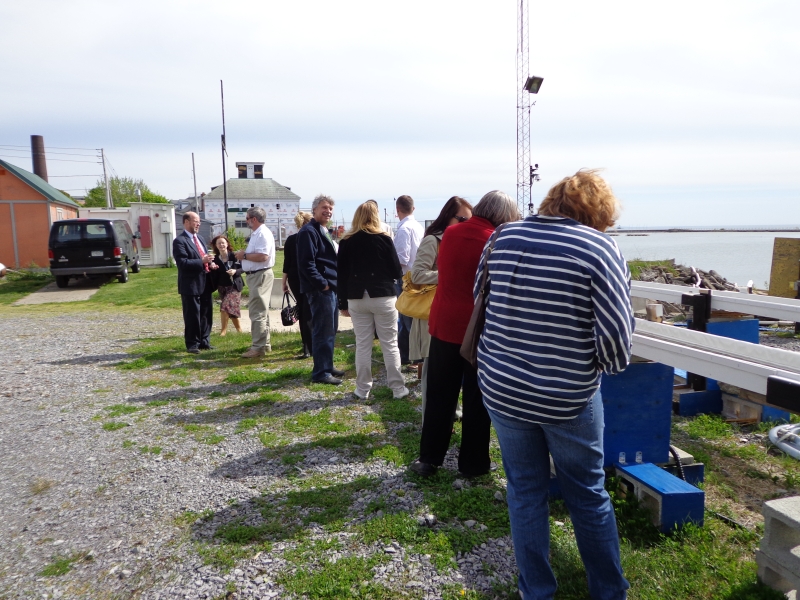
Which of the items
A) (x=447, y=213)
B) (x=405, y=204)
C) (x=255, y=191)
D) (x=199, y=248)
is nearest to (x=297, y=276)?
(x=405, y=204)

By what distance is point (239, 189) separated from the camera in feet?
229

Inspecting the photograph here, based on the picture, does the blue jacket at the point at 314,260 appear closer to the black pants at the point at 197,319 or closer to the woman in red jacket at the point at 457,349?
the woman in red jacket at the point at 457,349

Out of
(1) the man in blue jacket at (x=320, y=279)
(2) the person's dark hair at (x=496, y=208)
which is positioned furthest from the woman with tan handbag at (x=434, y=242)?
(1) the man in blue jacket at (x=320, y=279)

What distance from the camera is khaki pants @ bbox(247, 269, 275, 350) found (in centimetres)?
754

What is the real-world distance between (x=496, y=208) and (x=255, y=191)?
227ft

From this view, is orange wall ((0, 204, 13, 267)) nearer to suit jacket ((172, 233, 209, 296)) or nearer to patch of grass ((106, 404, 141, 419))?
suit jacket ((172, 233, 209, 296))

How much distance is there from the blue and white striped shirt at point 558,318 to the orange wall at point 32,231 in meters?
25.6

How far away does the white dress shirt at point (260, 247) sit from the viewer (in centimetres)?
738

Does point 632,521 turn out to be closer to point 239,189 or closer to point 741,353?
point 741,353

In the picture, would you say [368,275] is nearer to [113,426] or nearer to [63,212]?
[113,426]

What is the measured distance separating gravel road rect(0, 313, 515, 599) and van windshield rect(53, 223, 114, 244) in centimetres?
1143

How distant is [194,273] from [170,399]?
243 centimetres

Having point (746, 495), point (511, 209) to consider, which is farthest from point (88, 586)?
point (746, 495)

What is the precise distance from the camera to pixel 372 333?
5.54 meters
